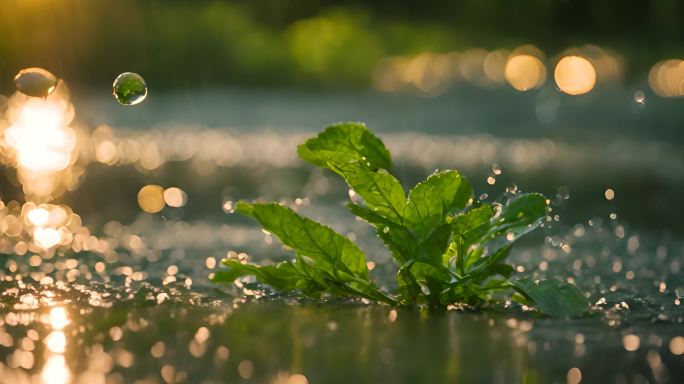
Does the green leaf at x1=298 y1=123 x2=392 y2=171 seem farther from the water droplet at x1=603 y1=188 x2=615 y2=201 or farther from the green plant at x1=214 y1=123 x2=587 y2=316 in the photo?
the water droplet at x1=603 y1=188 x2=615 y2=201

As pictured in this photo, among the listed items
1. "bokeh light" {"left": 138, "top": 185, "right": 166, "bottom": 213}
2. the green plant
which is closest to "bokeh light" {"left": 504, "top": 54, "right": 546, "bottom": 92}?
"bokeh light" {"left": 138, "top": 185, "right": 166, "bottom": 213}

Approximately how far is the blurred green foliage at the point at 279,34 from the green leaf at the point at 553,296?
714 centimetres

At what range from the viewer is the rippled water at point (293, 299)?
1528 millimetres

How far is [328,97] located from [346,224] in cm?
583

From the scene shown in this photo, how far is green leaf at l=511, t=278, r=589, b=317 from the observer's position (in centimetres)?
184

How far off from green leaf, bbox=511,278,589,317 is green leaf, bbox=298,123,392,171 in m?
0.30

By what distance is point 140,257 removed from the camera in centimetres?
257

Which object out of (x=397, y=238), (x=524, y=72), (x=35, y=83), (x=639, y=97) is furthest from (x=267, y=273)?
(x=524, y=72)

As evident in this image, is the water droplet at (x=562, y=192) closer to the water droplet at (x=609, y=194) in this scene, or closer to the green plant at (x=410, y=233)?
the water droplet at (x=609, y=194)

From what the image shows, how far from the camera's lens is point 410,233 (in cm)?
188

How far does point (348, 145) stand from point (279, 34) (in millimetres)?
10261

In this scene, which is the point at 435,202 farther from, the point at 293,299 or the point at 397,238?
the point at 293,299

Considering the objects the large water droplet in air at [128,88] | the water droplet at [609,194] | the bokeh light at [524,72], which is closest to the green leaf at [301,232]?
the large water droplet in air at [128,88]

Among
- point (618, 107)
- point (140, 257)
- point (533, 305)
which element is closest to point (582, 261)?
point (533, 305)
